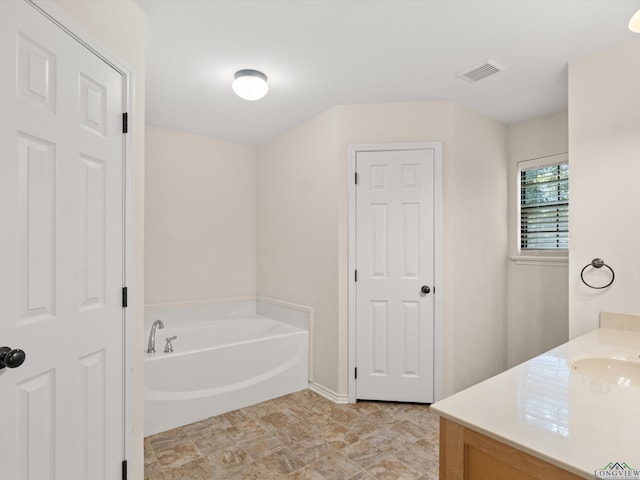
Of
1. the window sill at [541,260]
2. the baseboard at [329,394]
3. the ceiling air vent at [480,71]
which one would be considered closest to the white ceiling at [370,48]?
the ceiling air vent at [480,71]

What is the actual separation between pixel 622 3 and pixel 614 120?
591mm

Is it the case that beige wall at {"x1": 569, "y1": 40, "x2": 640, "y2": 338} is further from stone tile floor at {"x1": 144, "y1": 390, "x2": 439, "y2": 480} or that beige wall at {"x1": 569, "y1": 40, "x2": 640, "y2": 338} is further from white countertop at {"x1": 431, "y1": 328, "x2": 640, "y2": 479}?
stone tile floor at {"x1": 144, "y1": 390, "x2": 439, "y2": 480}

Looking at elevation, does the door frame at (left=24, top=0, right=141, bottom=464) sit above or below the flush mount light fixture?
below

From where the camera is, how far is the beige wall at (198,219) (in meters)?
3.67

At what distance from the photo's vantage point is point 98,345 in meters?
1.57

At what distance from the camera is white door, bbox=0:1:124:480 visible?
118 centimetres

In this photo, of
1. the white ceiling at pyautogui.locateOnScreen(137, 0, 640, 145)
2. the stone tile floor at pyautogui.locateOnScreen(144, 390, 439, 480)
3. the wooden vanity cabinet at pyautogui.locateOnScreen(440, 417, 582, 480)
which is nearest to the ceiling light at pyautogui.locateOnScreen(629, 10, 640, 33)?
the white ceiling at pyautogui.locateOnScreen(137, 0, 640, 145)

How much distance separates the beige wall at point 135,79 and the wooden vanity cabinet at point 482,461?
151 centimetres

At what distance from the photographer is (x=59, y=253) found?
1.38 meters

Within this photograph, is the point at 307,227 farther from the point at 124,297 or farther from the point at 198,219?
the point at 124,297

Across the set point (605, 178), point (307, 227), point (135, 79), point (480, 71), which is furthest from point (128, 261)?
point (605, 178)

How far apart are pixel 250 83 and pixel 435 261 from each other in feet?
6.32

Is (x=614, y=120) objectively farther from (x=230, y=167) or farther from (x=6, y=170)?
(x=230, y=167)

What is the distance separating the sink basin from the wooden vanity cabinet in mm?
730
